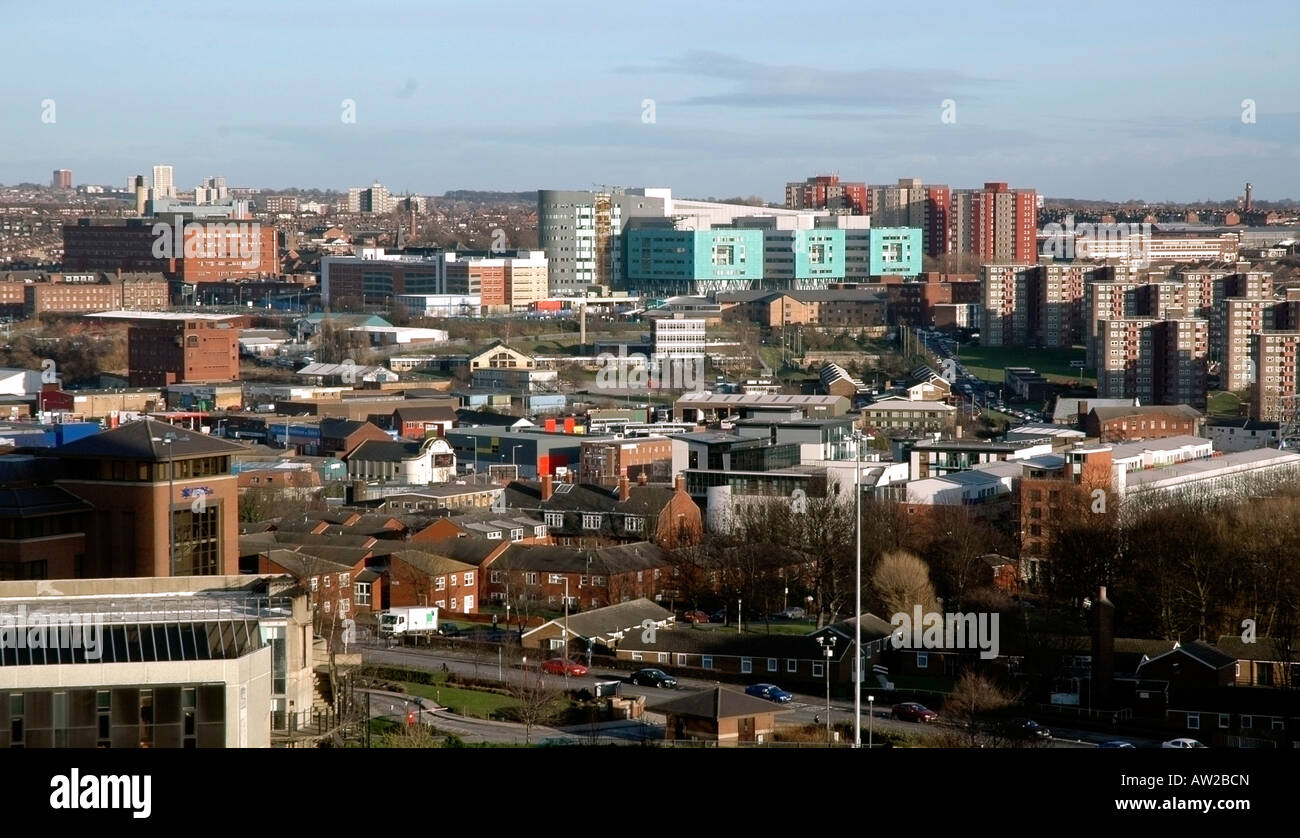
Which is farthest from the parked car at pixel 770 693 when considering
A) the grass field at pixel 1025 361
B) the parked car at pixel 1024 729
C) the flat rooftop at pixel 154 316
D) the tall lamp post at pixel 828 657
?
the flat rooftop at pixel 154 316

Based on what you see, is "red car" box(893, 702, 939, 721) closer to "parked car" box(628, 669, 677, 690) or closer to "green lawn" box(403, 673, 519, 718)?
"parked car" box(628, 669, 677, 690)

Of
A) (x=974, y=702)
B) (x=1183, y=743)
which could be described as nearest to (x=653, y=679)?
(x=974, y=702)

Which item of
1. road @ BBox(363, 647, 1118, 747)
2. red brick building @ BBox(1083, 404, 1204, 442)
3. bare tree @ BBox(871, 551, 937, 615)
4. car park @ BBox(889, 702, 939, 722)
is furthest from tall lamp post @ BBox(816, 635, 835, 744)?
red brick building @ BBox(1083, 404, 1204, 442)

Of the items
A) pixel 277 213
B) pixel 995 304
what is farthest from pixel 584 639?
pixel 277 213

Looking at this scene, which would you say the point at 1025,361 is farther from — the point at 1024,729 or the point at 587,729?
the point at 587,729

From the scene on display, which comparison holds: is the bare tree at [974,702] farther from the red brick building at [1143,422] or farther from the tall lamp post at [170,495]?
the red brick building at [1143,422]
